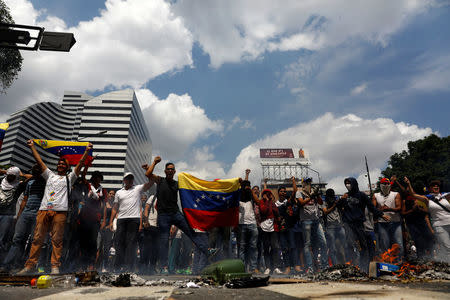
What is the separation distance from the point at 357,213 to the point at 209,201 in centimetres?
308

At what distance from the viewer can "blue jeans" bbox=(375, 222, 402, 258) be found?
5679mm

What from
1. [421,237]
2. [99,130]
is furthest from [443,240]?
[99,130]

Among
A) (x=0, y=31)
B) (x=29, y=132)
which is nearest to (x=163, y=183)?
(x=0, y=31)

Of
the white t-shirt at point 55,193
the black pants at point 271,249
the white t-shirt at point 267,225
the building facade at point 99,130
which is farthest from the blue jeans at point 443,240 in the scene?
the building facade at point 99,130

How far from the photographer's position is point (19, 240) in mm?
4484

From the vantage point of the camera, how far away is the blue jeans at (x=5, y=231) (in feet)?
16.2

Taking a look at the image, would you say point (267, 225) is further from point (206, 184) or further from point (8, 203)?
point (8, 203)

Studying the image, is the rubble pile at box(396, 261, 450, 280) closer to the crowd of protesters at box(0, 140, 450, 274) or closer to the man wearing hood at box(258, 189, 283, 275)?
the crowd of protesters at box(0, 140, 450, 274)

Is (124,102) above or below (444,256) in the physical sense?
above

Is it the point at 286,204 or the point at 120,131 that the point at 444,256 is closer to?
the point at 286,204

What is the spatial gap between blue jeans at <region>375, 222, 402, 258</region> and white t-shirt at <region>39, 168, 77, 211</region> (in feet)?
19.9

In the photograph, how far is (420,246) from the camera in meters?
5.82

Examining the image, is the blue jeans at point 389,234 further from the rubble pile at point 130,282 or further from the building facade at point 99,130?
the building facade at point 99,130

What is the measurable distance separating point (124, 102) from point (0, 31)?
12271 centimetres
